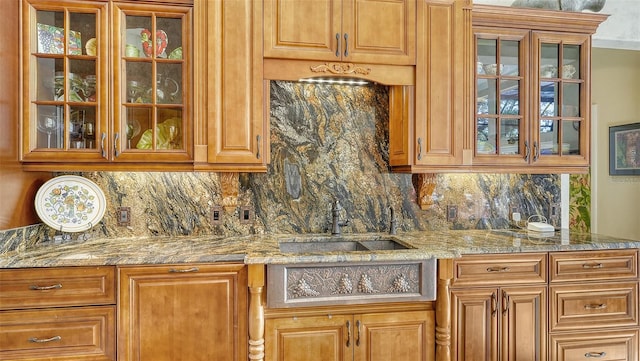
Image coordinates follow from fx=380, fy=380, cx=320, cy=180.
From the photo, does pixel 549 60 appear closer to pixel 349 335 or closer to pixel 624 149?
pixel 624 149

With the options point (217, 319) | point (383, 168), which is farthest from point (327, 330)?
point (383, 168)

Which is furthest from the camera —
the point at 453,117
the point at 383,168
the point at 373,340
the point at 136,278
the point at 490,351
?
the point at 383,168

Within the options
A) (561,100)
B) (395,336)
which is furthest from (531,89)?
(395,336)

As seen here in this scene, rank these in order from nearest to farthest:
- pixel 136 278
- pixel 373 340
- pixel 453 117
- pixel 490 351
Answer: pixel 136 278, pixel 373 340, pixel 490 351, pixel 453 117

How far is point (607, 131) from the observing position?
4.14 meters

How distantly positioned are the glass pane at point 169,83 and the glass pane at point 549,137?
7.98ft

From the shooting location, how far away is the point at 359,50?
235 centimetres

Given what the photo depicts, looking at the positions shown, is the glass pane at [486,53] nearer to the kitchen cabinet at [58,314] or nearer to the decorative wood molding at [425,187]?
the decorative wood molding at [425,187]

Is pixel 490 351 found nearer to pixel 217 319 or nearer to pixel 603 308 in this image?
pixel 603 308

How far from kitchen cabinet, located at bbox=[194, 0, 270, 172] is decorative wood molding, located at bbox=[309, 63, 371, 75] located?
352 mm

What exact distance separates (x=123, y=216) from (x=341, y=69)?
1.72 m

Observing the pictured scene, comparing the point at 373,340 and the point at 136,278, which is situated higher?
the point at 136,278

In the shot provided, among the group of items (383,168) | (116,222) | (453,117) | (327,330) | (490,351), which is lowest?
(490,351)

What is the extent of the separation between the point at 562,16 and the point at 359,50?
148 cm
